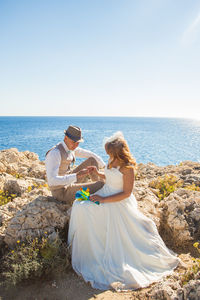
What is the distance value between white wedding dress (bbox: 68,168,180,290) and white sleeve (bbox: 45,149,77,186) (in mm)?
624

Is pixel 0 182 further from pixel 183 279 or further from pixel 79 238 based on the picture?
pixel 183 279

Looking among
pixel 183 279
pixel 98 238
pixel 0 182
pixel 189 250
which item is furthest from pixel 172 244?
pixel 0 182

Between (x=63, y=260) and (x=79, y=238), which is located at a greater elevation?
(x=79, y=238)

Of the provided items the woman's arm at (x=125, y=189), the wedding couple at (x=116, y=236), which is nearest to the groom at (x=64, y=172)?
the wedding couple at (x=116, y=236)

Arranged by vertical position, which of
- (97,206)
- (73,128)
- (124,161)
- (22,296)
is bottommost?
(22,296)

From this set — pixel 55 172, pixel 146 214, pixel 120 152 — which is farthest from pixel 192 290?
pixel 55 172

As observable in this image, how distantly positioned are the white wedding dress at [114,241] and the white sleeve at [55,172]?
0.62 metres

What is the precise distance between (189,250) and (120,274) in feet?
5.94

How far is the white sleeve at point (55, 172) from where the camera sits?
467cm

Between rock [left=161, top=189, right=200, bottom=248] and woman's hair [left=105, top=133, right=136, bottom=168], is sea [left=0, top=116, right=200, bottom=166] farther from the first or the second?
rock [left=161, top=189, right=200, bottom=248]

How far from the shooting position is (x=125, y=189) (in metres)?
4.09

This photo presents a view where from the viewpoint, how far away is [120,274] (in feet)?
12.4

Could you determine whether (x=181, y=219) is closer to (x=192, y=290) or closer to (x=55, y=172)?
(x=192, y=290)

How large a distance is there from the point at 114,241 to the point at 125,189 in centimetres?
95
